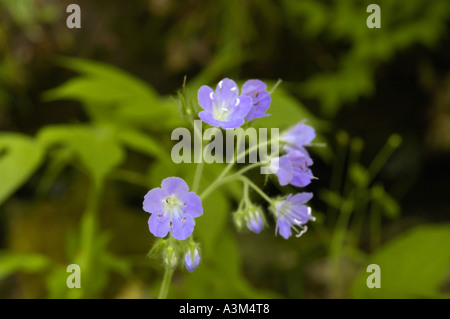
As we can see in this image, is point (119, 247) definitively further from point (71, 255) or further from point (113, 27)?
point (113, 27)

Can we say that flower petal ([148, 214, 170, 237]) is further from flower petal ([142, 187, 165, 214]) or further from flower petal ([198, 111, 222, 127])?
flower petal ([198, 111, 222, 127])

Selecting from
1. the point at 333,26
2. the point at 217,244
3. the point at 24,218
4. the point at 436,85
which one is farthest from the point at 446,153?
A: the point at 24,218

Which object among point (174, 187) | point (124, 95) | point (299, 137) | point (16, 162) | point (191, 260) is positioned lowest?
point (191, 260)

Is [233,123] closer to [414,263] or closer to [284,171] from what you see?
[284,171]

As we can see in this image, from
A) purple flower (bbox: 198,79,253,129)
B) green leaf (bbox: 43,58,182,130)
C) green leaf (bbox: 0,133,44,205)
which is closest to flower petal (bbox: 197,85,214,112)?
purple flower (bbox: 198,79,253,129)

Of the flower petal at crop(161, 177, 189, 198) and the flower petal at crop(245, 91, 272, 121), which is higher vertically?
the flower petal at crop(245, 91, 272, 121)

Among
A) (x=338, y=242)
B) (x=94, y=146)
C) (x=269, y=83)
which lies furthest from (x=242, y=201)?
(x=269, y=83)
